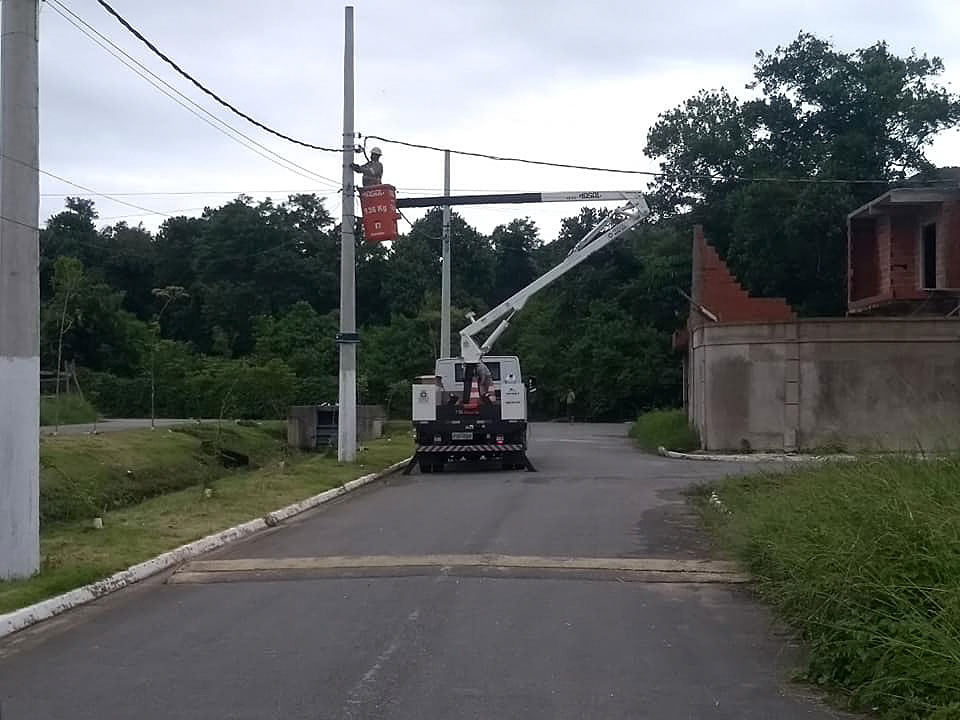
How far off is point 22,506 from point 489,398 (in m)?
15.5

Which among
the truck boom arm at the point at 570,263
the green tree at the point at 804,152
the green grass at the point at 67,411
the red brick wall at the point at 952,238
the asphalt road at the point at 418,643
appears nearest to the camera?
the asphalt road at the point at 418,643

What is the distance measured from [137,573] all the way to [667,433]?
2583cm

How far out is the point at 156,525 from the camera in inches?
596

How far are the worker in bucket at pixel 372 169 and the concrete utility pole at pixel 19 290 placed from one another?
14.6 metres

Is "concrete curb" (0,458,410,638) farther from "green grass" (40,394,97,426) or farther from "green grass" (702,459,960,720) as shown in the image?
"green grass" (40,394,97,426)

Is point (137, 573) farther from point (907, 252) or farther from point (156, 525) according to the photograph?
point (907, 252)

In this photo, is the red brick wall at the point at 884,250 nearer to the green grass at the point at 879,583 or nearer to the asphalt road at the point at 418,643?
the asphalt road at the point at 418,643

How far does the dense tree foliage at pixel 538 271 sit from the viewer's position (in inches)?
1833

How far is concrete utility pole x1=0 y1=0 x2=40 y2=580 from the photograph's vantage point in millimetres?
10859

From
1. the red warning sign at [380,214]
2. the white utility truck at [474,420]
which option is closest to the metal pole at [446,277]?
the white utility truck at [474,420]

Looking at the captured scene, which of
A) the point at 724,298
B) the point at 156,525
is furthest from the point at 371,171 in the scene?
the point at 724,298

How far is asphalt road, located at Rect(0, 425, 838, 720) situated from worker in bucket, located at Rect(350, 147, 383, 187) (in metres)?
13.0

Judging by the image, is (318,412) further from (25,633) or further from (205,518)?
(25,633)

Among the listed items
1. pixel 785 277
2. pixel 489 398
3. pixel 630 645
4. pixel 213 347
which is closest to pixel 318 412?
pixel 489 398
